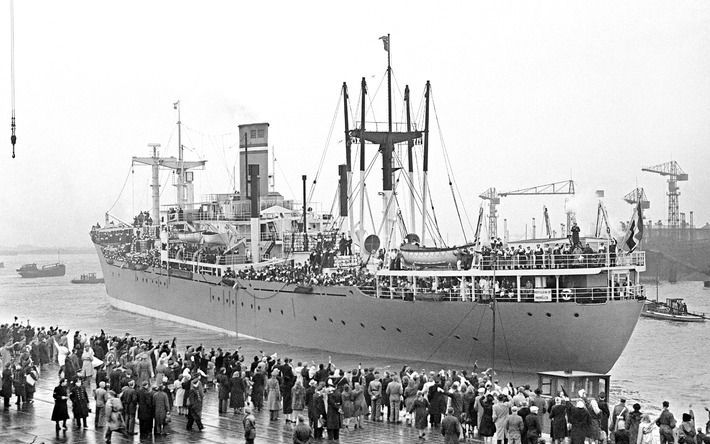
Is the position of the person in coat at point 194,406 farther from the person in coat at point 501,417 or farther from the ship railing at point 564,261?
the ship railing at point 564,261

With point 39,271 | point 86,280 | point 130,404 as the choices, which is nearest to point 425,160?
point 130,404

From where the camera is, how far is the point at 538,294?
29.1 metres

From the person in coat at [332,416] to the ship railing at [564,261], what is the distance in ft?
47.9

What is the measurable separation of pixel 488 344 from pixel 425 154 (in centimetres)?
1536

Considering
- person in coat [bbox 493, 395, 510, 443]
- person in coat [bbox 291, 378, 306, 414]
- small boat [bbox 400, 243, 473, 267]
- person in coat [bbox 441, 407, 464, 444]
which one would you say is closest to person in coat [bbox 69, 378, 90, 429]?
person in coat [bbox 291, 378, 306, 414]

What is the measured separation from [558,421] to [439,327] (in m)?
15.6

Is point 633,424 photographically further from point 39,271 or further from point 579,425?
point 39,271

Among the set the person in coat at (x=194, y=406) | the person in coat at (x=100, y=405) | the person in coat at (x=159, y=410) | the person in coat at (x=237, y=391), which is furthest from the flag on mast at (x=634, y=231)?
the person in coat at (x=100, y=405)

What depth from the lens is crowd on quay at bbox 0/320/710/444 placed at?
15141 mm

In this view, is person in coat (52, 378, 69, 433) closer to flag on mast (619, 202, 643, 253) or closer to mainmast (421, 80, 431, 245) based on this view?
flag on mast (619, 202, 643, 253)

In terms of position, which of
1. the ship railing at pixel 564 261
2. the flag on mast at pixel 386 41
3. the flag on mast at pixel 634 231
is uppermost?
the flag on mast at pixel 386 41

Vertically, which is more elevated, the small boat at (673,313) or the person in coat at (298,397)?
the person in coat at (298,397)

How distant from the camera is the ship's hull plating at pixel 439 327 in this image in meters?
28.5

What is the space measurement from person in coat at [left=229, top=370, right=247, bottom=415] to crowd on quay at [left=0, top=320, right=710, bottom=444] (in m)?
0.02
